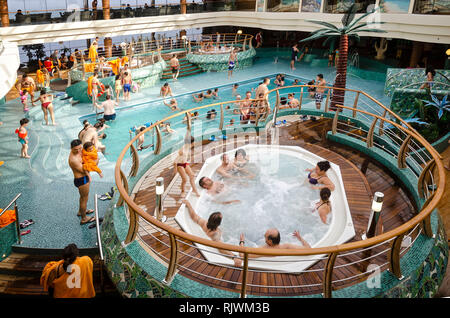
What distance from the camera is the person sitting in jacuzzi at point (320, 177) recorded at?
223 inches

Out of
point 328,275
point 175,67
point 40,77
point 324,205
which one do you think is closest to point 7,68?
point 324,205

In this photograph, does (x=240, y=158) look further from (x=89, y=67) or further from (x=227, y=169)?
(x=89, y=67)

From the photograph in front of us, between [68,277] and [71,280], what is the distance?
0.14 ft

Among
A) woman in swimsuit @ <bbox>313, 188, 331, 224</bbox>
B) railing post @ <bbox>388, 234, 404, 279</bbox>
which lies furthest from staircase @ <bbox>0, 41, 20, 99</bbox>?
railing post @ <bbox>388, 234, 404, 279</bbox>

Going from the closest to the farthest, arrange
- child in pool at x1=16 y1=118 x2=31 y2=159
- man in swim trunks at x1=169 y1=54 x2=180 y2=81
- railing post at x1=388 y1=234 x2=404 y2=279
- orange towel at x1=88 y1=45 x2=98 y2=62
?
railing post at x1=388 y1=234 x2=404 y2=279 < child in pool at x1=16 y1=118 x2=31 y2=159 < orange towel at x1=88 y1=45 x2=98 y2=62 < man in swim trunks at x1=169 y1=54 x2=180 y2=81

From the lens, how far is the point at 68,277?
341 centimetres

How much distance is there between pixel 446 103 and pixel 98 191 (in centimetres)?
816

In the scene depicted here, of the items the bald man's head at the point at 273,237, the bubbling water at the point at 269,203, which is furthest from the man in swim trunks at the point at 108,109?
the bald man's head at the point at 273,237

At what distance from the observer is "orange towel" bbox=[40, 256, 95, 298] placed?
3414 mm

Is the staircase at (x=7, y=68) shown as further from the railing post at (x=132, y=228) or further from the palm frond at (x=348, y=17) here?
the palm frond at (x=348, y=17)

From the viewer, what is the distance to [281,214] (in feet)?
18.0

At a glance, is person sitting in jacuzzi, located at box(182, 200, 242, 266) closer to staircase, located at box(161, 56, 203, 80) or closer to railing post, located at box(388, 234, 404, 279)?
railing post, located at box(388, 234, 404, 279)

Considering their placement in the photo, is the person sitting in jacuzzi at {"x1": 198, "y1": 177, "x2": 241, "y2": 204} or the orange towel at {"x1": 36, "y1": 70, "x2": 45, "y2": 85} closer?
the person sitting in jacuzzi at {"x1": 198, "y1": 177, "x2": 241, "y2": 204}
